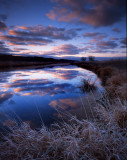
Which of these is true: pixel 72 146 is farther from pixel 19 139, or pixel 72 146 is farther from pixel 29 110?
pixel 29 110

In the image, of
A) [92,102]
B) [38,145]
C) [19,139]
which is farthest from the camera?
[92,102]

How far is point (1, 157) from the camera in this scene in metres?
2.30

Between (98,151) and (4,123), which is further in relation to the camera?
(4,123)

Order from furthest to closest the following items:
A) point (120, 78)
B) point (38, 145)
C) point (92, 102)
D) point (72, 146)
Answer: point (120, 78)
point (92, 102)
point (38, 145)
point (72, 146)

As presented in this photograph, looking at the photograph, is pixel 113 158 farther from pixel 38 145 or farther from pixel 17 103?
pixel 17 103

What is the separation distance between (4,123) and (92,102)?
3974mm

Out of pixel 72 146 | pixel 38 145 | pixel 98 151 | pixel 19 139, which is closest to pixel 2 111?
pixel 19 139

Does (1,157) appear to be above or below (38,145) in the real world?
below

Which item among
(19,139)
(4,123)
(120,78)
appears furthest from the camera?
(120,78)

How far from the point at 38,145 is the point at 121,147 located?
1.56 m

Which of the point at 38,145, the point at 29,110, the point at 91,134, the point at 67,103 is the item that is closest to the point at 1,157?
the point at 38,145

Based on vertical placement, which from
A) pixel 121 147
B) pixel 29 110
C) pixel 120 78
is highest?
pixel 120 78

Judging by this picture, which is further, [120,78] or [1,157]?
[120,78]

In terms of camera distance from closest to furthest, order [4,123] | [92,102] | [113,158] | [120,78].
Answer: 1. [113,158]
2. [4,123]
3. [92,102]
4. [120,78]
